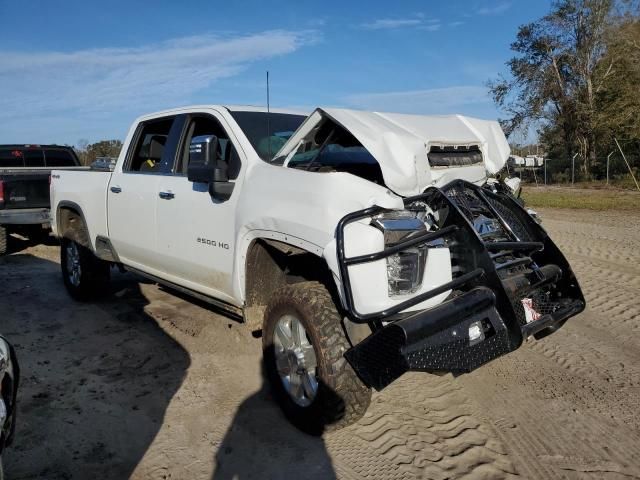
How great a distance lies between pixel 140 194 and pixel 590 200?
53.7 ft

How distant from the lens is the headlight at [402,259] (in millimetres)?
3145

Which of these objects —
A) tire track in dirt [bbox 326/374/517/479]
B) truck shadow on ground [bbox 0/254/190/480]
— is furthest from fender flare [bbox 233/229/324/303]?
tire track in dirt [bbox 326/374/517/479]

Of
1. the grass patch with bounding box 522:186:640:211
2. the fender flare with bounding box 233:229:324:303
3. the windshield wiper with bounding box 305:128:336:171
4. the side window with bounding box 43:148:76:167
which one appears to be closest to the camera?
the fender flare with bounding box 233:229:324:303

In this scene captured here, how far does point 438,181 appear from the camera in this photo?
11.6 ft

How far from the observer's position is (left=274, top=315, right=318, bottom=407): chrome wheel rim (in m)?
3.41

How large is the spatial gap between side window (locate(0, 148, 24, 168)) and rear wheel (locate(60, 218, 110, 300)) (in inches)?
201

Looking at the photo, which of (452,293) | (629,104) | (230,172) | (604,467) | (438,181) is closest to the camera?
(604,467)

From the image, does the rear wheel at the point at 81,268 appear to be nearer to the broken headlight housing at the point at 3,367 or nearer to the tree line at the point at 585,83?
the broken headlight housing at the point at 3,367

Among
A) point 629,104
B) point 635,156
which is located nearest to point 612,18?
point 629,104

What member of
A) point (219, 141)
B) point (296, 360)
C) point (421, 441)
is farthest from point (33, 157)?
point (421, 441)

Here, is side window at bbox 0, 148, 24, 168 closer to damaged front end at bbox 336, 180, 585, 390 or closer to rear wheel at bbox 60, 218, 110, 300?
rear wheel at bbox 60, 218, 110, 300

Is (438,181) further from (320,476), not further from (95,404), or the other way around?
(95,404)

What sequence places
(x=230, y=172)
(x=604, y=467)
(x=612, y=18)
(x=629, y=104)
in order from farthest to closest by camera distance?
(x=612, y=18), (x=629, y=104), (x=230, y=172), (x=604, y=467)

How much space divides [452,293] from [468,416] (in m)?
0.93
